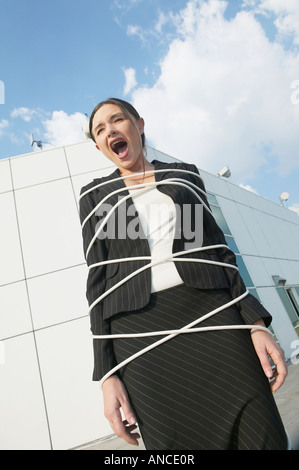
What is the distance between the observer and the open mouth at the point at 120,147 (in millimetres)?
1279

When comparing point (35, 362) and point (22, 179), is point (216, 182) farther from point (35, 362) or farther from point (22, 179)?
point (35, 362)

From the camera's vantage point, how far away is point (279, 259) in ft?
38.5

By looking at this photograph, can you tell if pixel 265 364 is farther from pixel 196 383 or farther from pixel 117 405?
pixel 117 405

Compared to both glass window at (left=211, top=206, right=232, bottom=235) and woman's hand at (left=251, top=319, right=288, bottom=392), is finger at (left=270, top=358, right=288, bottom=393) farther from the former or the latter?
glass window at (left=211, top=206, right=232, bottom=235)

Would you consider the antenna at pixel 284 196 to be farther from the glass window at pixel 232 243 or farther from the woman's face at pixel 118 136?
the woman's face at pixel 118 136

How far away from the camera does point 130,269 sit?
99 centimetres

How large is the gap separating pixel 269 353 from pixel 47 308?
5.88 metres

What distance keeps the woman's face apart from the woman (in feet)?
0.03

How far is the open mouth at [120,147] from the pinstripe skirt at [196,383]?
0.70 metres

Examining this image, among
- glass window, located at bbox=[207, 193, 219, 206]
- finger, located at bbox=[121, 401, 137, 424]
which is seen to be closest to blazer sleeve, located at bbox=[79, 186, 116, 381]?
finger, located at bbox=[121, 401, 137, 424]

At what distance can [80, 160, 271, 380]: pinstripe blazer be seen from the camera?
0.94m

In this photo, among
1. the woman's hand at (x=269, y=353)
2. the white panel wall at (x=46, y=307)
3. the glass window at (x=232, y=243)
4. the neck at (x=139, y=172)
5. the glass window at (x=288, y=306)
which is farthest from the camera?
the glass window at (x=288, y=306)

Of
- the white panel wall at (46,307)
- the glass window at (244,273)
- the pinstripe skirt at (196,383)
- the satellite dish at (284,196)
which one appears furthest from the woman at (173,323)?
the satellite dish at (284,196)

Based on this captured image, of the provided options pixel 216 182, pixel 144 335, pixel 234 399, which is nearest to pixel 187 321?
pixel 144 335
